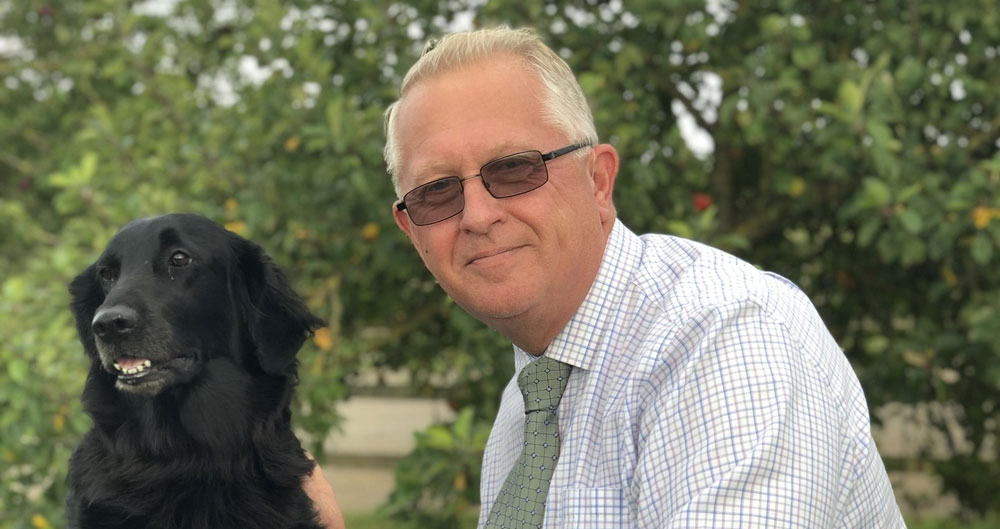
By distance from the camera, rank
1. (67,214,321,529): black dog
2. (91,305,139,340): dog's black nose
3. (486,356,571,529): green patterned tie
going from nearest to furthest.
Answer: (486,356,571,529): green patterned tie, (91,305,139,340): dog's black nose, (67,214,321,529): black dog

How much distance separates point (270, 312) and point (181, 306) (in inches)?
9.4

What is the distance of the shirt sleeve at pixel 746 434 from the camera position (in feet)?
4.78

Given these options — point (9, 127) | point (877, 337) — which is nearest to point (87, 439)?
point (877, 337)

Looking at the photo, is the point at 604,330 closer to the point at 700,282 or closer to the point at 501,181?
the point at 700,282

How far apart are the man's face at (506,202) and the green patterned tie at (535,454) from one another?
9cm

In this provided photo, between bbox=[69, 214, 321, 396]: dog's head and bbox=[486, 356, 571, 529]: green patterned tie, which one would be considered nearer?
bbox=[486, 356, 571, 529]: green patterned tie

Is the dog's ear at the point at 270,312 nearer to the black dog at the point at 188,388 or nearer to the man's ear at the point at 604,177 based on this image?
the black dog at the point at 188,388

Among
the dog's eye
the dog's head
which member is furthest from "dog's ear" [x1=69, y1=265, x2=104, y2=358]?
the dog's eye

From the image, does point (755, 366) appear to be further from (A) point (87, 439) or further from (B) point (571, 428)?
(A) point (87, 439)

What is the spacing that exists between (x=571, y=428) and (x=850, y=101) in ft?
6.79

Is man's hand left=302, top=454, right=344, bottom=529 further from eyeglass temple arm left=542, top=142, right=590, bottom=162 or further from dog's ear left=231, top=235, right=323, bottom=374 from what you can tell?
eyeglass temple arm left=542, top=142, right=590, bottom=162

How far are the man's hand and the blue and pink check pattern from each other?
34.9 inches

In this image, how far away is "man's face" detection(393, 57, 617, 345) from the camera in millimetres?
1899

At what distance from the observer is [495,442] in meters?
2.42
